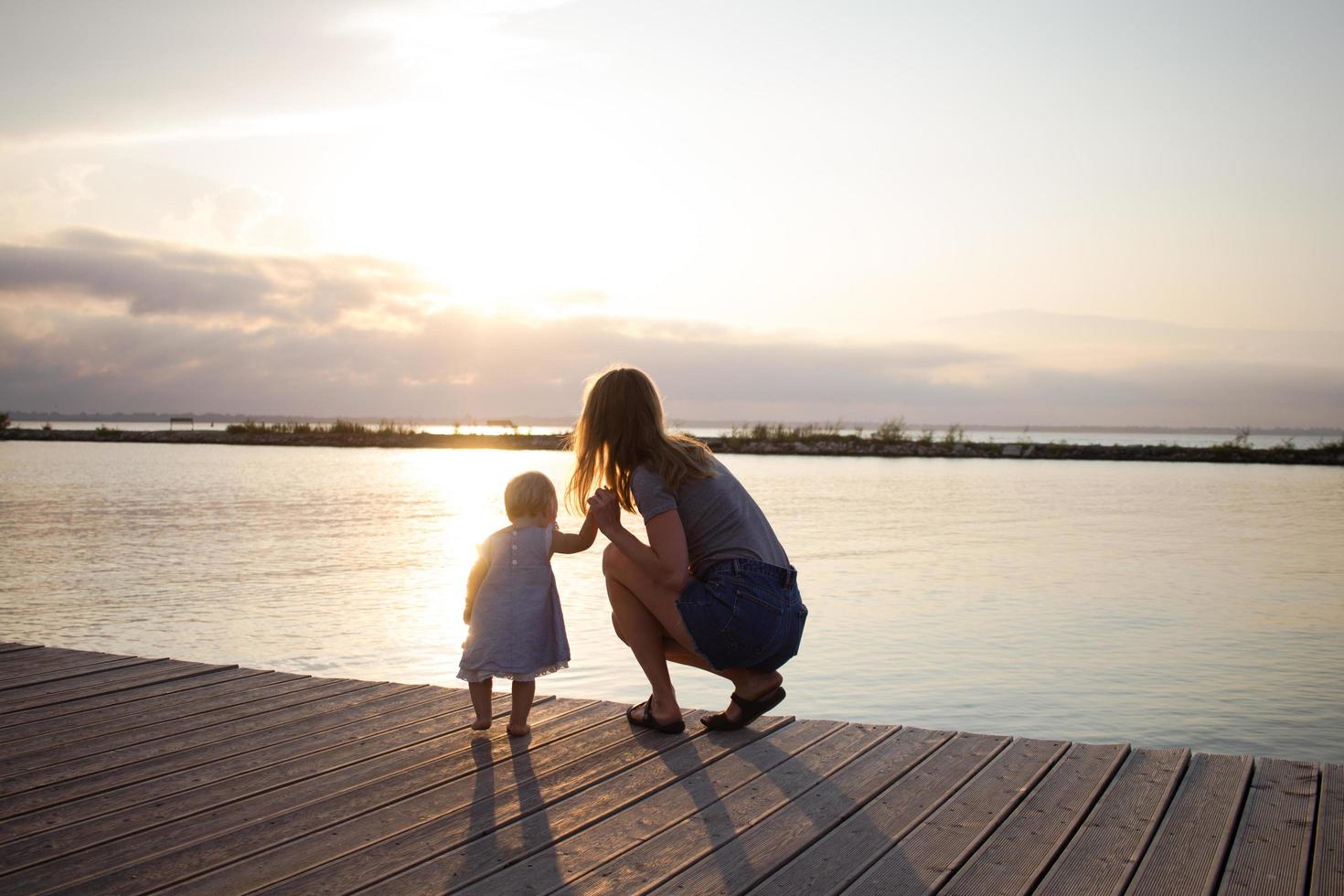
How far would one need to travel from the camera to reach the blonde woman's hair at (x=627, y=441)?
3570 mm

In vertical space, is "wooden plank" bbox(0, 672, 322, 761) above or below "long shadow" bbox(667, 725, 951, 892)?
below

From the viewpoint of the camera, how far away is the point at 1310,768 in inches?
129

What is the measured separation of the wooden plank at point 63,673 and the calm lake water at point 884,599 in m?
1.30

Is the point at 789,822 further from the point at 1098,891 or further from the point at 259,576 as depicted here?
the point at 259,576

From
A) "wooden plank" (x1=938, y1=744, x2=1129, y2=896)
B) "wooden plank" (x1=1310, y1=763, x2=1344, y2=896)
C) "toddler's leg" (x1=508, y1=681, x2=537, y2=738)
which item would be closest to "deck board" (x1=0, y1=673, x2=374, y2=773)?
"toddler's leg" (x1=508, y1=681, x2=537, y2=738)

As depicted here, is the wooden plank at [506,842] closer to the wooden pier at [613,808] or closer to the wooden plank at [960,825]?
the wooden pier at [613,808]

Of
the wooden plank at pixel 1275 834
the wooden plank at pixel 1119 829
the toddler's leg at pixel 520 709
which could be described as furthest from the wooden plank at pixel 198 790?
the wooden plank at pixel 1275 834

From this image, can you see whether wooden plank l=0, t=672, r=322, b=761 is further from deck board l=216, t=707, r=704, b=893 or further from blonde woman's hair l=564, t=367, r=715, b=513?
blonde woman's hair l=564, t=367, r=715, b=513

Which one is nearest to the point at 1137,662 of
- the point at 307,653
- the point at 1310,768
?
the point at 1310,768

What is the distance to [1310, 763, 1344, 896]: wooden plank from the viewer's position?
2.47m

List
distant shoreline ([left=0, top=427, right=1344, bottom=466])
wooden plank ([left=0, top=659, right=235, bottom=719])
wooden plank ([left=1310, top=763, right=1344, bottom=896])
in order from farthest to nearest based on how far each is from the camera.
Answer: distant shoreline ([left=0, top=427, right=1344, bottom=466])
wooden plank ([left=0, top=659, right=235, bottom=719])
wooden plank ([left=1310, top=763, right=1344, bottom=896])

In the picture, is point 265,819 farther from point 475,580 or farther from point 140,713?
point 140,713

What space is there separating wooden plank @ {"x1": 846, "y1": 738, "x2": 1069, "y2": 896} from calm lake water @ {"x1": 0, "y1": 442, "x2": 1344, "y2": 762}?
1953 mm

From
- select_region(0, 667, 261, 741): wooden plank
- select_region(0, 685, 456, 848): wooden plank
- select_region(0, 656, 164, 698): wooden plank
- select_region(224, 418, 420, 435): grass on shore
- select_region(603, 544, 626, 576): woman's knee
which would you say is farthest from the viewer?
select_region(224, 418, 420, 435): grass on shore
